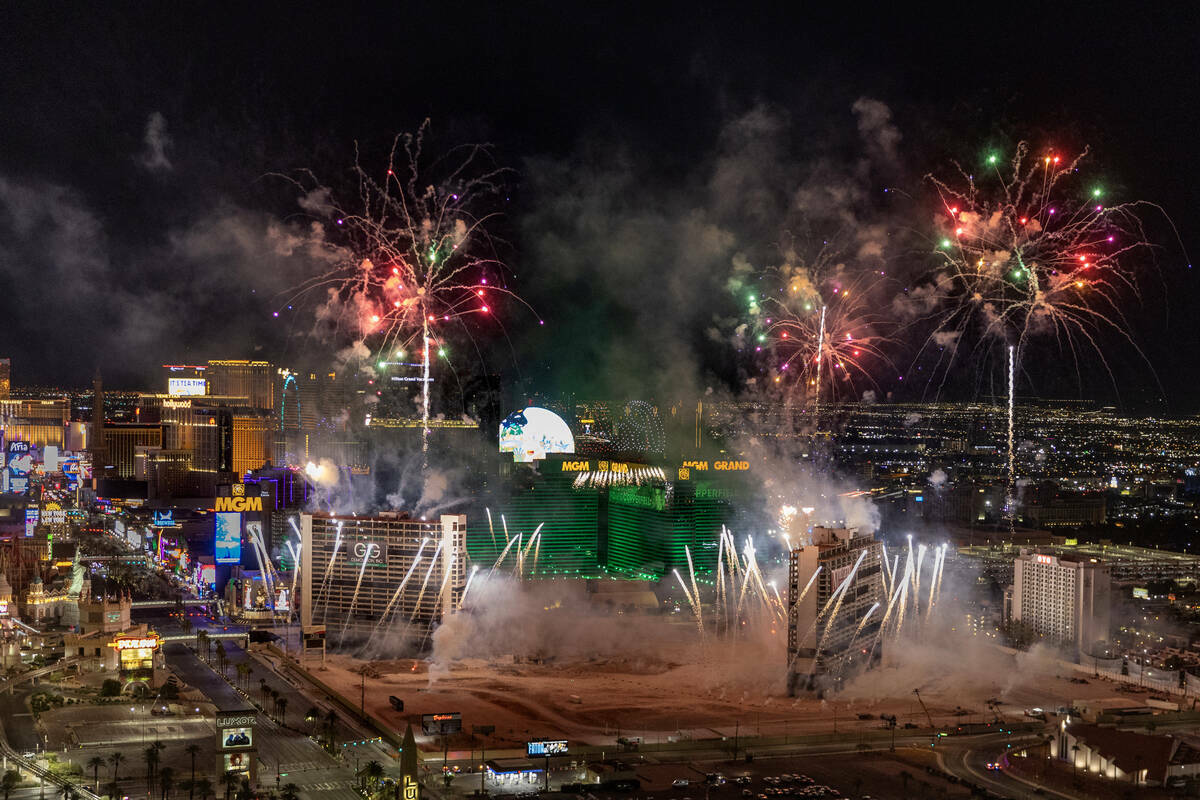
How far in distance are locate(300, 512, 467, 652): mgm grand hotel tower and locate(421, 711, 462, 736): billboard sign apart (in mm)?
12992

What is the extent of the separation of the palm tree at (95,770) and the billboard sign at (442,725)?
29.9 feet

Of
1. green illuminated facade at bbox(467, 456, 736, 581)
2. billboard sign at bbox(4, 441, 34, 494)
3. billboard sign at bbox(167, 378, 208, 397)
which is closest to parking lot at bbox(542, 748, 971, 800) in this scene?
green illuminated facade at bbox(467, 456, 736, 581)

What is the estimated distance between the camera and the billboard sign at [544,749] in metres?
38.6

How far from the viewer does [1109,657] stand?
54.9m

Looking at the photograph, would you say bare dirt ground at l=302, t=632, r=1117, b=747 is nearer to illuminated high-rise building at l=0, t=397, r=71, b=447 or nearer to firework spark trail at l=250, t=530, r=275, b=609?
firework spark trail at l=250, t=530, r=275, b=609

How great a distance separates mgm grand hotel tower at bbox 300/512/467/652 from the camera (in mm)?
54031

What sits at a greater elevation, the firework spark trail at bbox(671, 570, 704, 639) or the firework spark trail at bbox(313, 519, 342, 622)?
the firework spark trail at bbox(313, 519, 342, 622)

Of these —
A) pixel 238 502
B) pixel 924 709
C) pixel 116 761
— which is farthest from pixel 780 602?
pixel 116 761

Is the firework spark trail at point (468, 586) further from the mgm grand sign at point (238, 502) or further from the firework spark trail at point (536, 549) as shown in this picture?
the mgm grand sign at point (238, 502)

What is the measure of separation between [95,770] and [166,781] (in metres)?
2.48

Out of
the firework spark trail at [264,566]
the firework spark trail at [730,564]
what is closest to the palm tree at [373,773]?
the firework spark trail at [730,564]

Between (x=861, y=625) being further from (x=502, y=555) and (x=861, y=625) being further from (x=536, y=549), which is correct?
(x=536, y=549)

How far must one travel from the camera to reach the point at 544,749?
127ft

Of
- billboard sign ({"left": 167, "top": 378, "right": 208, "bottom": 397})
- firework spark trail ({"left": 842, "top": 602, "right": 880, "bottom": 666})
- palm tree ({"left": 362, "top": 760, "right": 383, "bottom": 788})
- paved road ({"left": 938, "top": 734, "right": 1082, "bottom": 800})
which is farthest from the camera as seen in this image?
billboard sign ({"left": 167, "top": 378, "right": 208, "bottom": 397})
